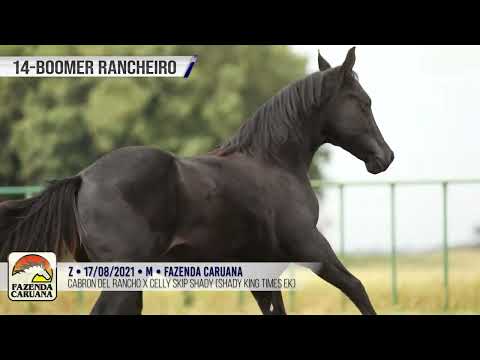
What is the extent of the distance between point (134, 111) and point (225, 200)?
4827 millimetres

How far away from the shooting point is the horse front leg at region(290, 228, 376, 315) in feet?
17.3

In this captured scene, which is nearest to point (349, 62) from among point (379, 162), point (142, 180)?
point (379, 162)

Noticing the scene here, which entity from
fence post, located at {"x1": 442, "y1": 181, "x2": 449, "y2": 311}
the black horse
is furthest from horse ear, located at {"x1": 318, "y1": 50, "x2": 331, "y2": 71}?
fence post, located at {"x1": 442, "y1": 181, "x2": 449, "y2": 311}

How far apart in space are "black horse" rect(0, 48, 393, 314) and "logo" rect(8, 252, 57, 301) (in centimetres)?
7

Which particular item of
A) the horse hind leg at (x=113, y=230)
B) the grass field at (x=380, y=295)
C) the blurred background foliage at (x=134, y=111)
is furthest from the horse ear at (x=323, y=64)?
the horse hind leg at (x=113, y=230)

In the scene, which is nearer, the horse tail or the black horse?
the black horse

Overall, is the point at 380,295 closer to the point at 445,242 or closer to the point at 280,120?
the point at 445,242

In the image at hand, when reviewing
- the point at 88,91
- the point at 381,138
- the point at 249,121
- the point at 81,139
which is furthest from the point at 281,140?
the point at 81,139

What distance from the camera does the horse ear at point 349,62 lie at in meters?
5.45

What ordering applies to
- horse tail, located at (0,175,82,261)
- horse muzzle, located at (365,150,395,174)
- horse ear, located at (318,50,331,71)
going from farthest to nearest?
horse ear, located at (318,50,331,71)
horse muzzle, located at (365,150,395,174)
horse tail, located at (0,175,82,261)

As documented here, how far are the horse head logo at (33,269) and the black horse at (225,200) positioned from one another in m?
0.09

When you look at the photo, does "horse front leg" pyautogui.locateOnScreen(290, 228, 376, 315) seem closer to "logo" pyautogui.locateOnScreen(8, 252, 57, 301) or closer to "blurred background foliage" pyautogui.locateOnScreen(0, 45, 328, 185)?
"logo" pyautogui.locateOnScreen(8, 252, 57, 301)

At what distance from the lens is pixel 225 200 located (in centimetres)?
505

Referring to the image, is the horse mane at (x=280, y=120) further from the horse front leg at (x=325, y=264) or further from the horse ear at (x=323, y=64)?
the horse front leg at (x=325, y=264)
